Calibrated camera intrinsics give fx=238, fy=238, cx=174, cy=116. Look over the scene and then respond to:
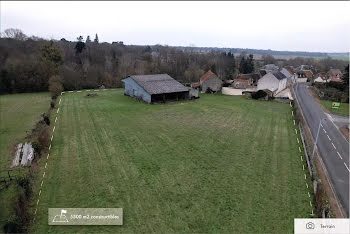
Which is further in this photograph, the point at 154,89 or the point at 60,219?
the point at 154,89

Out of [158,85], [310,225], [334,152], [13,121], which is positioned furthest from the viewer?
[158,85]

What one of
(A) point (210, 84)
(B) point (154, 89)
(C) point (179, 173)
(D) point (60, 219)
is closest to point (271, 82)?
(A) point (210, 84)

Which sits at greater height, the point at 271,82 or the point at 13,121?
the point at 271,82

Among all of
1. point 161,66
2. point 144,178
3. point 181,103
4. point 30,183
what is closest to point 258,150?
point 144,178

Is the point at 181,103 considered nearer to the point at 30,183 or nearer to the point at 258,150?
the point at 258,150

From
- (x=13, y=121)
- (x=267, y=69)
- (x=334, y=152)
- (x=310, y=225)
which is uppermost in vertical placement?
(x=267, y=69)

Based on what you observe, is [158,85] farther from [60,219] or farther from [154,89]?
[60,219]

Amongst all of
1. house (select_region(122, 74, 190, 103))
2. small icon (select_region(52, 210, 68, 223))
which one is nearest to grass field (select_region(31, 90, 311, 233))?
small icon (select_region(52, 210, 68, 223))
